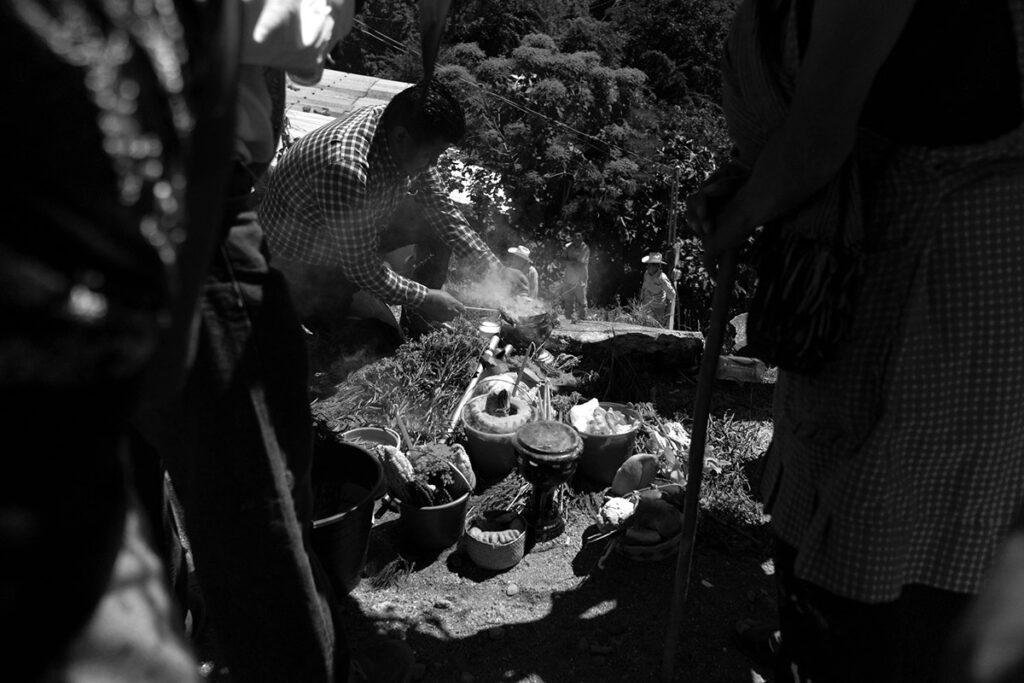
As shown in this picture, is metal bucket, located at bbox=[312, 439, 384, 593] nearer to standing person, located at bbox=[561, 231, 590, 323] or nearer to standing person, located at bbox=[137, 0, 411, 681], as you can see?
standing person, located at bbox=[137, 0, 411, 681]

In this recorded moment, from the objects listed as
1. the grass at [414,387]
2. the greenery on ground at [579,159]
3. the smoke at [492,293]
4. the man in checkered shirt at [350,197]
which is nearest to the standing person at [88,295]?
the man in checkered shirt at [350,197]

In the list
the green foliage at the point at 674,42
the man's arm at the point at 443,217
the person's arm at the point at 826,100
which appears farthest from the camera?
the green foliage at the point at 674,42

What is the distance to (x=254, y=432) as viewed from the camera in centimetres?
158

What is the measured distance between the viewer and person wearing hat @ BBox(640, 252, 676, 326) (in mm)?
9844

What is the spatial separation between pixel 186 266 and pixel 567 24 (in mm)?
17441

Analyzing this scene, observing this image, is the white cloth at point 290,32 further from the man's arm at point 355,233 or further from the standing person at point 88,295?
the man's arm at point 355,233

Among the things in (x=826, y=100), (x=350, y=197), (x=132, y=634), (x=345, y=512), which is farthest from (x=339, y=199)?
(x=132, y=634)

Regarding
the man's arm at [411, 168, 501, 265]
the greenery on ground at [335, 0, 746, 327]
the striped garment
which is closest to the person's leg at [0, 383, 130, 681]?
the striped garment

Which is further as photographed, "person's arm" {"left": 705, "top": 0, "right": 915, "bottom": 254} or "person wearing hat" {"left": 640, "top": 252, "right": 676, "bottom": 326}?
"person wearing hat" {"left": 640, "top": 252, "right": 676, "bottom": 326}

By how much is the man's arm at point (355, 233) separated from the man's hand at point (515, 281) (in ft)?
4.66

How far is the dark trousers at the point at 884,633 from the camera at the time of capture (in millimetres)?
1717

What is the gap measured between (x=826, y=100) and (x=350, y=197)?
10.9 ft

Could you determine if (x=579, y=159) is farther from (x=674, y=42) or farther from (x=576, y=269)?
(x=674, y=42)

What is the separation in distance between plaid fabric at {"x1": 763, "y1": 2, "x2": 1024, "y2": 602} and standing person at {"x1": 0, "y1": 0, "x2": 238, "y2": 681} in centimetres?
152
